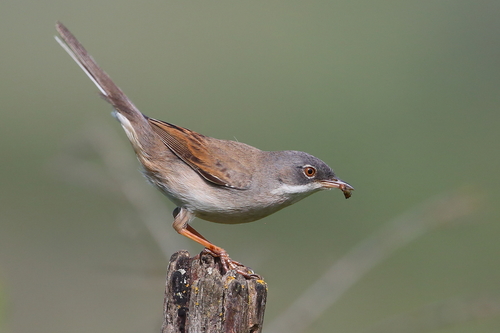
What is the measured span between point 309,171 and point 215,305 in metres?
2.31

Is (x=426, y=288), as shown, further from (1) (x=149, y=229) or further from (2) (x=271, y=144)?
(1) (x=149, y=229)

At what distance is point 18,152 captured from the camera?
15.4 metres

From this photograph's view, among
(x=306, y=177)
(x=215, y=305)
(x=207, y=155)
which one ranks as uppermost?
(x=306, y=177)

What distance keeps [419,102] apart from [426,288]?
7.09 m

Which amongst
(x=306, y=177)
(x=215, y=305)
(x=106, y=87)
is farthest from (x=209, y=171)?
(x=215, y=305)

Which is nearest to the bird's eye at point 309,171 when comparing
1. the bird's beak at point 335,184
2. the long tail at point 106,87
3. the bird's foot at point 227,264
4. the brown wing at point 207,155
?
the bird's beak at point 335,184

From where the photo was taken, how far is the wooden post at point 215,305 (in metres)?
3.74

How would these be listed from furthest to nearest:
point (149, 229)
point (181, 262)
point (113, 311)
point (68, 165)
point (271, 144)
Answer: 1. point (271, 144)
2. point (113, 311)
3. point (68, 165)
4. point (149, 229)
5. point (181, 262)

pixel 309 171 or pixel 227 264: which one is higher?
pixel 309 171

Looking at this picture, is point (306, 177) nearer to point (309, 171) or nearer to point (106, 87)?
point (309, 171)

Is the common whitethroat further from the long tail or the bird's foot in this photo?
the bird's foot

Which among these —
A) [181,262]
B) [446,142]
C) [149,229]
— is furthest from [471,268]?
[181,262]

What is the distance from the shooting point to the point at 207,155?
227 inches

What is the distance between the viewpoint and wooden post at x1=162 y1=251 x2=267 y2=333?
374 cm
